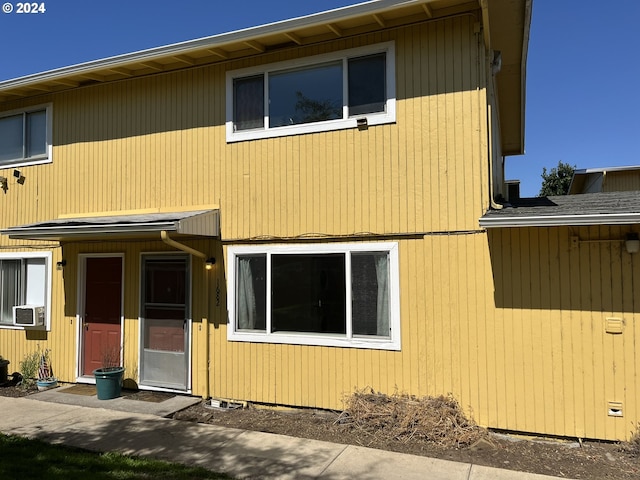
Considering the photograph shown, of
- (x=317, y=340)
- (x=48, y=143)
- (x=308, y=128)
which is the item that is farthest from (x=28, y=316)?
(x=308, y=128)

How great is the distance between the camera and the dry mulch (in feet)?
15.8

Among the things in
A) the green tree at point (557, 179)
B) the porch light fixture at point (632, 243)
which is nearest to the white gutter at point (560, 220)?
the porch light fixture at point (632, 243)

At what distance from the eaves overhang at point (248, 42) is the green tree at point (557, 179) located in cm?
3028

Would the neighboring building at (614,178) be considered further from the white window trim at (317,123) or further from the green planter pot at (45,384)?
the green planter pot at (45,384)

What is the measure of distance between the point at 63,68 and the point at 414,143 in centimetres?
596

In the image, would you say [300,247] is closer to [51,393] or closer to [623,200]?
[623,200]

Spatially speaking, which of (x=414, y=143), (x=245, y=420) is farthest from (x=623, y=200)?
(x=245, y=420)

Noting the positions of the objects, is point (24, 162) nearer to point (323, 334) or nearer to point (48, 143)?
point (48, 143)

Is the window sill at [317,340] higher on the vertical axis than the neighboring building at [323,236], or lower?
lower

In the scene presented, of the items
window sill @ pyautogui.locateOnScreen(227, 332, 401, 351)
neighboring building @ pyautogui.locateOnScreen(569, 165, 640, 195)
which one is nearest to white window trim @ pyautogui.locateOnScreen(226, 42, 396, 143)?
window sill @ pyautogui.locateOnScreen(227, 332, 401, 351)

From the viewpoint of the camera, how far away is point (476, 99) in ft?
19.4

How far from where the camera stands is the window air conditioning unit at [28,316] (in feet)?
27.4

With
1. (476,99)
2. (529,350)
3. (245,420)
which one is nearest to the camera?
(529,350)

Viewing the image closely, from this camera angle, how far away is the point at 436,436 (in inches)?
213
